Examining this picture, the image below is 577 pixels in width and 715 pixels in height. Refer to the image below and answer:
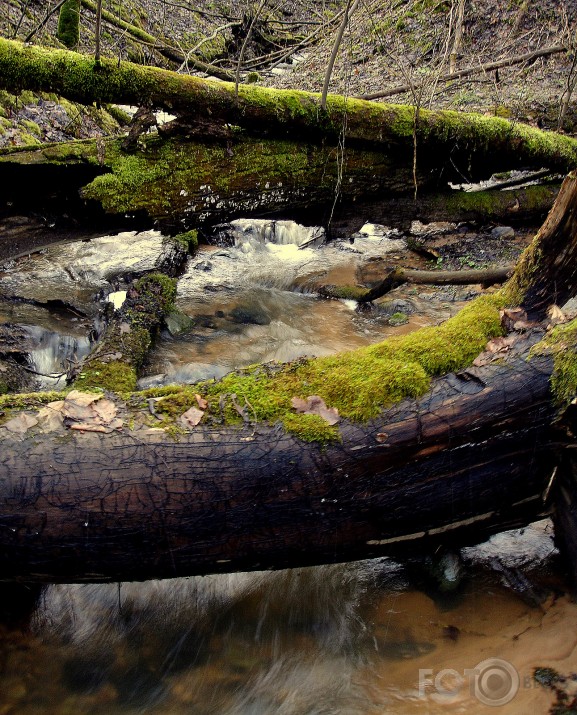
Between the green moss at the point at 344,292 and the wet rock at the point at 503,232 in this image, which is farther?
the wet rock at the point at 503,232

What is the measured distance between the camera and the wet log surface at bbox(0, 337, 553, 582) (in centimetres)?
211

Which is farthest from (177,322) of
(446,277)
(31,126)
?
(31,126)

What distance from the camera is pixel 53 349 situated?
5312 mm

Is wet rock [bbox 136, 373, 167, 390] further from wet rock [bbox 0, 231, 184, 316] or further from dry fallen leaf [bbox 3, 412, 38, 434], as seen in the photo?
dry fallen leaf [bbox 3, 412, 38, 434]

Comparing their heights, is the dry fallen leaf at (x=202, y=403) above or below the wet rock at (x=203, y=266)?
below

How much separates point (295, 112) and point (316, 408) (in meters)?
3.72

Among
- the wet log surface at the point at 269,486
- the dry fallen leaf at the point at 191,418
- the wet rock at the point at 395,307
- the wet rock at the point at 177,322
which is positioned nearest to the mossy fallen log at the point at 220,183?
the wet rock at the point at 395,307

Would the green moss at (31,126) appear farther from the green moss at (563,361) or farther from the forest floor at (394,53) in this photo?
the green moss at (563,361)

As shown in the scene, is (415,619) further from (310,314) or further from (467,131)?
(467,131)

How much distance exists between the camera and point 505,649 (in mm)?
2340

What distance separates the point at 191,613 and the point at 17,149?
3749 millimetres

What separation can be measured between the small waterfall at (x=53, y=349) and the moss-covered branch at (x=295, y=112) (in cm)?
228

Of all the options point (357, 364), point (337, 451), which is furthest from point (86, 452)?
point (357, 364)

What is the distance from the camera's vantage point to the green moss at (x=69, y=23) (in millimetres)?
7504
